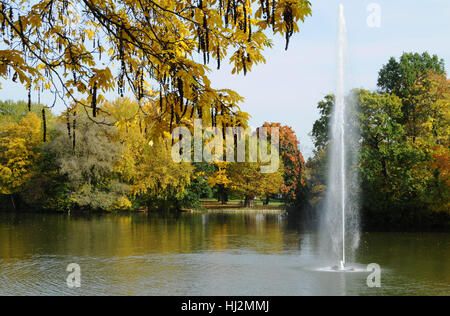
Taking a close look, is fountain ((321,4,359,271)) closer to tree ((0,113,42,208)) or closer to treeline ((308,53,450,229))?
treeline ((308,53,450,229))

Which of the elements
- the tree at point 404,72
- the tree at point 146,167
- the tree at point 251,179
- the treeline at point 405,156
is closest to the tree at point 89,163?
the tree at point 146,167

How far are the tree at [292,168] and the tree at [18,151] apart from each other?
65.8 ft

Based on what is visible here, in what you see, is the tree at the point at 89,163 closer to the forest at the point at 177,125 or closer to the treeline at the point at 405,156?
the forest at the point at 177,125

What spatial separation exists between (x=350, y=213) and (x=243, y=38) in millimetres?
27368

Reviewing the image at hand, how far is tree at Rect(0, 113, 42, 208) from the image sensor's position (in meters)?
44.1

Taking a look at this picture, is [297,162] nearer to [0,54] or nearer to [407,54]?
[407,54]

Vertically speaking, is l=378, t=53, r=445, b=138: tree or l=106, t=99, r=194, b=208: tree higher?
l=378, t=53, r=445, b=138: tree

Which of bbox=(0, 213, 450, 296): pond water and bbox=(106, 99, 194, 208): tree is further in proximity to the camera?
bbox=(106, 99, 194, 208): tree

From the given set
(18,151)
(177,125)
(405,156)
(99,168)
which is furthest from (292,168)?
(177,125)

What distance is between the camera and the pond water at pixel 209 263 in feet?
41.2

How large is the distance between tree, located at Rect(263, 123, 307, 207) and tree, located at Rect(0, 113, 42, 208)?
2007cm

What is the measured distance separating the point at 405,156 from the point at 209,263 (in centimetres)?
1603

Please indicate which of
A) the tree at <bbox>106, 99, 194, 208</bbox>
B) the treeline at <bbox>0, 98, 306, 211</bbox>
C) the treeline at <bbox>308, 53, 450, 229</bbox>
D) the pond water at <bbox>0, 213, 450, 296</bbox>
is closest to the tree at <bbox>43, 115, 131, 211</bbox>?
the treeline at <bbox>0, 98, 306, 211</bbox>

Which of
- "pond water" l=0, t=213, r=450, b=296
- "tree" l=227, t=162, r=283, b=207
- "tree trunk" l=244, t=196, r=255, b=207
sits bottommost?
"pond water" l=0, t=213, r=450, b=296
